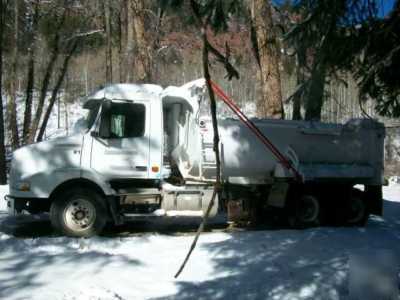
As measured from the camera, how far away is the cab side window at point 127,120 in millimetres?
9430

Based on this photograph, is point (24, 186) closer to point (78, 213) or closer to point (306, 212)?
point (78, 213)

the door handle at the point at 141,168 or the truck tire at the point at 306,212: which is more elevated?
the door handle at the point at 141,168

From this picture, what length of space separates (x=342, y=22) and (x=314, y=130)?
12.7 feet

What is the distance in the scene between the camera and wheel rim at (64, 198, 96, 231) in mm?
9023

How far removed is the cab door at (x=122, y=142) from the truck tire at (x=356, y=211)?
13.7ft

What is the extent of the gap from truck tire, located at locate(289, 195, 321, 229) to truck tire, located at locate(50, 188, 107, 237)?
3670 millimetres

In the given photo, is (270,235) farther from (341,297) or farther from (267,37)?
(267,37)

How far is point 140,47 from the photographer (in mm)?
15492

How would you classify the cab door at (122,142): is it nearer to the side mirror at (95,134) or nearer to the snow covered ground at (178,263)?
the side mirror at (95,134)

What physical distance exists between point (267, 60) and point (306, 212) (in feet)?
16.0

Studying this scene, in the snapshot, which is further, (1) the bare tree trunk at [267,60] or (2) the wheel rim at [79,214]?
(1) the bare tree trunk at [267,60]

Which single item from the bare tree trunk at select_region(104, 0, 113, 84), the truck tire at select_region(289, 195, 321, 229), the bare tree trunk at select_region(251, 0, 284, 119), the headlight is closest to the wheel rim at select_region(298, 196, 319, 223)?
the truck tire at select_region(289, 195, 321, 229)

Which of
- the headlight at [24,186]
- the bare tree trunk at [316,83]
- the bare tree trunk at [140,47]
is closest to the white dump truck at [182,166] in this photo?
the headlight at [24,186]

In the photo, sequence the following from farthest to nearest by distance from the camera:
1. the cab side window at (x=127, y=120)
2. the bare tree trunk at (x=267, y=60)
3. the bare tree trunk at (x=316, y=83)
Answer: the bare tree trunk at (x=267, y=60) < the cab side window at (x=127, y=120) < the bare tree trunk at (x=316, y=83)
